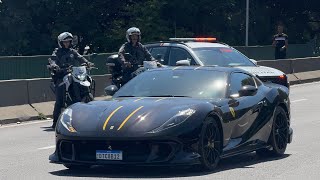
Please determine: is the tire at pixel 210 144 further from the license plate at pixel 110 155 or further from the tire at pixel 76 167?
the tire at pixel 76 167

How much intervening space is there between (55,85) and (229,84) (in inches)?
262

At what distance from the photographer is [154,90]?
12.4 m

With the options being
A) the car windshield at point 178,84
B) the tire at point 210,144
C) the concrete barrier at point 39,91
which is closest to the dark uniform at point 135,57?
the concrete barrier at point 39,91

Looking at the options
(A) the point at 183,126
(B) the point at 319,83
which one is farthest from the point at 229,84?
(B) the point at 319,83

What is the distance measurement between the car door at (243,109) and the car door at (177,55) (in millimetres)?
6900

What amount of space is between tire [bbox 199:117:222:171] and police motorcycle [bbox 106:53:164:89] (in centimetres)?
720

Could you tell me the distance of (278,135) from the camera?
13.2 meters

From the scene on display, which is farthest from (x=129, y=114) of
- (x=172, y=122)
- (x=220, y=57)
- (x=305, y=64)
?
(x=305, y=64)

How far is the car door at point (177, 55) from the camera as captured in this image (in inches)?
791

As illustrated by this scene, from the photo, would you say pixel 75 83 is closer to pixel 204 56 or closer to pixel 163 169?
pixel 204 56

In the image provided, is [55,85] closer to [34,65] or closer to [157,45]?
[157,45]

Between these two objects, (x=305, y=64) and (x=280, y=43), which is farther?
(x=305, y=64)

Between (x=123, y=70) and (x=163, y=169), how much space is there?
299 inches

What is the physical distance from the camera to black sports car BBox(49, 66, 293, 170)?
35.8 feet
